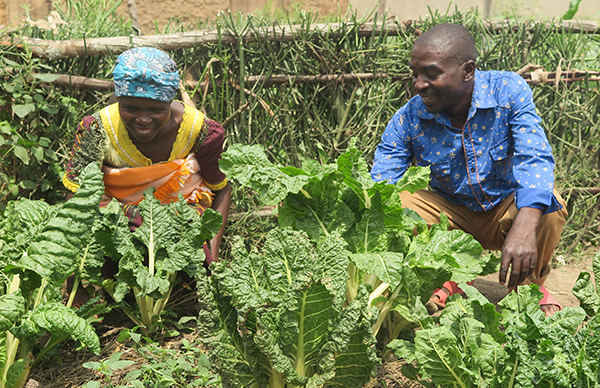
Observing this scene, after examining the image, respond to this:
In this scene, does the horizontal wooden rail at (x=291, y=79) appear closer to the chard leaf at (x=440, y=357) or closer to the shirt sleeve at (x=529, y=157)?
the shirt sleeve at (x=529, y=157)

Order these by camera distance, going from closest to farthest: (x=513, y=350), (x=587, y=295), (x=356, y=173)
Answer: (x=513, y=350) → (x=587, y=295) → (x=356, y=173)

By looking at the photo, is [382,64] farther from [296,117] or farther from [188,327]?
[188,327]

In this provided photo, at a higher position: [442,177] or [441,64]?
[441,64]

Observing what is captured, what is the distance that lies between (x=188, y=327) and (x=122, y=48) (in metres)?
1.89

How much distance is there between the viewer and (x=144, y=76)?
2.42 m

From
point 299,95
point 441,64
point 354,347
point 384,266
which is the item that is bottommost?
point 354,347

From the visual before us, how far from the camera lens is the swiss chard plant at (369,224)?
2219 millimetres

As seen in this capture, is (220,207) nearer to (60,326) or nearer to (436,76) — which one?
(60,326)

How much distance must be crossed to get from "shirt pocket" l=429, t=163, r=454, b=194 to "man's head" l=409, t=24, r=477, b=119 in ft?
1.16

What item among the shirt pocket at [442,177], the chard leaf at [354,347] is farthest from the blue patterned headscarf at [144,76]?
the shirt pocket at [442,177]

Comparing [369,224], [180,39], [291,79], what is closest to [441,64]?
[369,224]

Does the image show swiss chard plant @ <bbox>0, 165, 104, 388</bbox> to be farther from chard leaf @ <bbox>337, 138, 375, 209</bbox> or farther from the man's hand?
the man's hand

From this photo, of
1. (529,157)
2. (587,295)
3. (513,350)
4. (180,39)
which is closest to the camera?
(513,350)

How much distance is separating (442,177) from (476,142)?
288 millimetres
